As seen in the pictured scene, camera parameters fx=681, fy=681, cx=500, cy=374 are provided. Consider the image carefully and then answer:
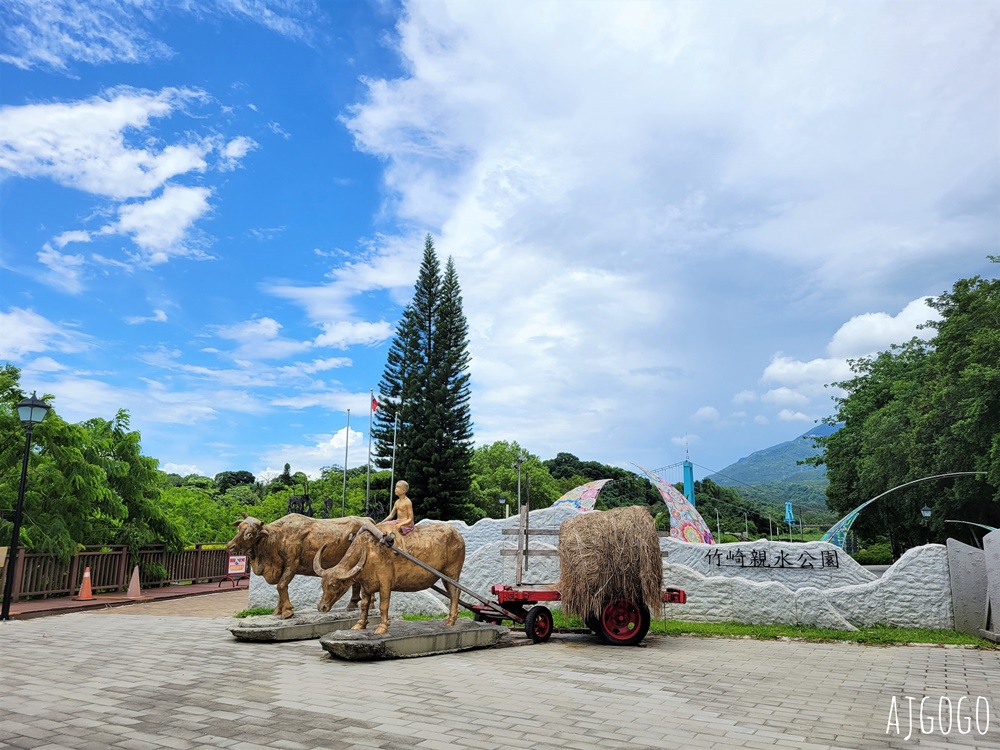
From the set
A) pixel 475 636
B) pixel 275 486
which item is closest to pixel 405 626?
pixel 475 636

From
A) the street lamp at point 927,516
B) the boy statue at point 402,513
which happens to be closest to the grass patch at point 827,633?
the boy statue at point 402,513

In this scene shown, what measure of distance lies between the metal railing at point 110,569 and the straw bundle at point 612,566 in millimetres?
9755

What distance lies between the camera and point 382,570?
8.64 m

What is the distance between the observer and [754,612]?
12031 millimetres

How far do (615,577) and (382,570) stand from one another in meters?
3.27

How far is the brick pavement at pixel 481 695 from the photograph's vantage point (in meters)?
4.83

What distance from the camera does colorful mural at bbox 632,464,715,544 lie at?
19108mm

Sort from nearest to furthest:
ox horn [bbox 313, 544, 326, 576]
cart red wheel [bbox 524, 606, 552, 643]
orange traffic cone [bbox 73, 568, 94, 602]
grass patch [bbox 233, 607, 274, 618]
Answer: cart red wheel [bbox 524, 606, 552, 643], ox horn [bbox 313, 544, 326, 576], grass patch [bbox 233, 607, 274, 618], orange traffic cone [bbox 73, 568, 94, 602]

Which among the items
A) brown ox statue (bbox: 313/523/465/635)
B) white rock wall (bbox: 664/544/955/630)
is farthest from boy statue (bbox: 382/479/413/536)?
white rock wall (bbox: 664/544/955/630)

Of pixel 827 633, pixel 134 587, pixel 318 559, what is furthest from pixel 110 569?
pixel 827 633

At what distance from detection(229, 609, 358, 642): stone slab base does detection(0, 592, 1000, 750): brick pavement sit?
243mm

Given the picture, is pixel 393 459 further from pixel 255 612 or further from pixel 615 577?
pixel 615 577

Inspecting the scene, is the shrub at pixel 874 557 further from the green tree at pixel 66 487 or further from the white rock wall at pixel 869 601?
the green tree at pixel 66 487

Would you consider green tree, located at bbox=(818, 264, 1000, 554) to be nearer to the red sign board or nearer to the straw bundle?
the straw bundle
